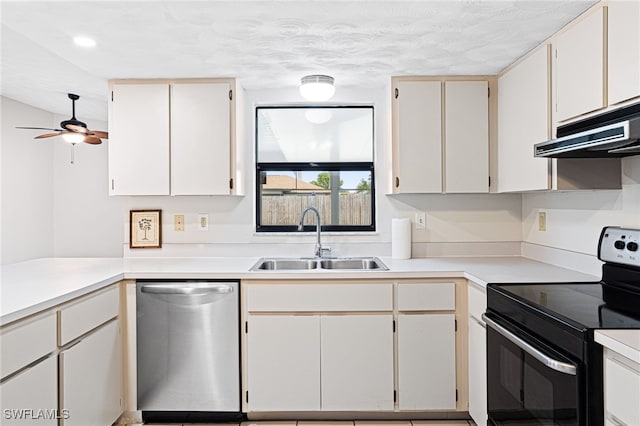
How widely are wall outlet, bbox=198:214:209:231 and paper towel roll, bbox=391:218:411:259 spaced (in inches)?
52.9

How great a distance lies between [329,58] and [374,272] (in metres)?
1.26

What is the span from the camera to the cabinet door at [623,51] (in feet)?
4.97

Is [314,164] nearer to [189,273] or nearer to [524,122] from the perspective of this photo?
[189,273]

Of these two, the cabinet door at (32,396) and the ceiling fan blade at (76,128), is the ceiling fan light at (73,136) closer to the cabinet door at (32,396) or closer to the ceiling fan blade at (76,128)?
the ceiling fan blade at (76,128)

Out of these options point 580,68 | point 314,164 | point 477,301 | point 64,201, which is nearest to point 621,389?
point 477,301

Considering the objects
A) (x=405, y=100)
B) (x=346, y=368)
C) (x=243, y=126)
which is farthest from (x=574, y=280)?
(x=243, y=126)

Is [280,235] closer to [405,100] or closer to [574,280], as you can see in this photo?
[405,100]

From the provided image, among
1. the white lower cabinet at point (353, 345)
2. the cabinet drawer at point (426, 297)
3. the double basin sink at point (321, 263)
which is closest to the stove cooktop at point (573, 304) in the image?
the cabinet drawer at point (426, 297)

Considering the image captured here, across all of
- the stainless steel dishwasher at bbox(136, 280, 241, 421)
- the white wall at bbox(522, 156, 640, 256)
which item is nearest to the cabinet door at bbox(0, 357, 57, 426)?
the stainless steel dishwasher at bbox(136, 280, 241, 421)

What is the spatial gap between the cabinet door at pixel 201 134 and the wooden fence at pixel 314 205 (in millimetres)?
481

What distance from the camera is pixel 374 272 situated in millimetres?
2396

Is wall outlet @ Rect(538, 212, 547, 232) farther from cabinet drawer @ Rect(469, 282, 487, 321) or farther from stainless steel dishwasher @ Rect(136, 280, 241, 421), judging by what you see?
stainless steel dishwasher @ Rect(136, 280, 241, 421)

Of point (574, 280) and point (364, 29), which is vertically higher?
point (364, 29)

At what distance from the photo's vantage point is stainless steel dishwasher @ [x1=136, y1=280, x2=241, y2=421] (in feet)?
7.86
